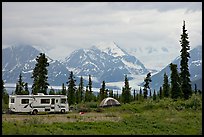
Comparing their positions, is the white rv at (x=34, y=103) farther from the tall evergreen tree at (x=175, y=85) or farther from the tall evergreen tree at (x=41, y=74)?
the tall evergreen tree at (x=175, y=85)

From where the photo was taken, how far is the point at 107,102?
165 ft

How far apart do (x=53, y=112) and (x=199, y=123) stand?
1688 centimetres

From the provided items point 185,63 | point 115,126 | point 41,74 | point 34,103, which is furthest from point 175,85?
point 115,126

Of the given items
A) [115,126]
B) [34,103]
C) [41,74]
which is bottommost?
[115,126]

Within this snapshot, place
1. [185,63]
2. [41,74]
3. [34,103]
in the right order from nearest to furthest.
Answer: [34,103], [185,63], [41,74]

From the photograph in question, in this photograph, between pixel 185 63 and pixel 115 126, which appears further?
pixel 185 63

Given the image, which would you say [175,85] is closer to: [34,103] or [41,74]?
[41,74]

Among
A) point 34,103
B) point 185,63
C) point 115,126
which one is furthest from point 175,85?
point 115,126

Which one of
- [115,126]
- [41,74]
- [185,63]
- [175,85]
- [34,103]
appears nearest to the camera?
[115,126]

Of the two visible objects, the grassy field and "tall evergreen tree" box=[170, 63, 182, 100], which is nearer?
the grassy field

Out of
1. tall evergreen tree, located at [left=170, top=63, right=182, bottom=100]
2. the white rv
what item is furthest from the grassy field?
tall evergreen tree, located at [left=170, top=63, right=182, bottom=100]

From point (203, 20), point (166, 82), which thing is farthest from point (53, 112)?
point (166, 82)

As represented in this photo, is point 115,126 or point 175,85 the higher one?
A: point 175,85

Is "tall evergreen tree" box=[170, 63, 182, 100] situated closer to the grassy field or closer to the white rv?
the white rv
